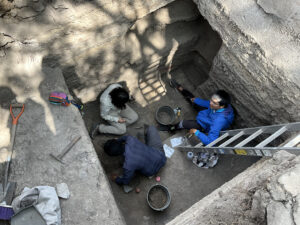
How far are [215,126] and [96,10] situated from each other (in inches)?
108

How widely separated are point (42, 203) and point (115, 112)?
2.32 meters

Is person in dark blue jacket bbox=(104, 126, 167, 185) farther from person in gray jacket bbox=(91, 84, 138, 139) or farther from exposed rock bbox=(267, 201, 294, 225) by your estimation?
exposed rock bbox=(267, 201, 294, 225)

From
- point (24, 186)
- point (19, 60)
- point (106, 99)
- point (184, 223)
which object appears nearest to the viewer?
point (184, 223)

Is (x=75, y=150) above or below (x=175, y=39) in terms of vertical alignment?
below

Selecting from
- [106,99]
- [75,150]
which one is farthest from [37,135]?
[106,99]

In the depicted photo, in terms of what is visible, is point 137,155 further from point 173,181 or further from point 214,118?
point 214,118

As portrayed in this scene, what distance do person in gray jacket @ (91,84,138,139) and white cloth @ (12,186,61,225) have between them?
189cm

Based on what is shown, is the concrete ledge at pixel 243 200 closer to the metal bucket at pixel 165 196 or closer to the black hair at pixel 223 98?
the metal bucket at pixel 165 196

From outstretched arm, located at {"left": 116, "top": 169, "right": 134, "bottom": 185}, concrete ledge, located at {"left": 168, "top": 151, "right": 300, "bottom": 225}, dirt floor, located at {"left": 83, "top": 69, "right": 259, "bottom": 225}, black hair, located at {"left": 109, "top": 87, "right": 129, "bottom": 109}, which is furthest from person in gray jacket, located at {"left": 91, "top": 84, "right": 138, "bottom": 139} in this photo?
concrete ledge, located at {"left": 168, "top": 151, "right": 300, "bottom": 225}

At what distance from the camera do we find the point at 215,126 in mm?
4340

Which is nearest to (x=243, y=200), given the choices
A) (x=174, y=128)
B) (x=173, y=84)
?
(x=174, y=128)

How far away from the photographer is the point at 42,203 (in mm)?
2996

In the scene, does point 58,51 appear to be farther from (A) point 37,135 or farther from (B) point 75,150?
(B) point 75,150

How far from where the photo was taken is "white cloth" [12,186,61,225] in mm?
2928
